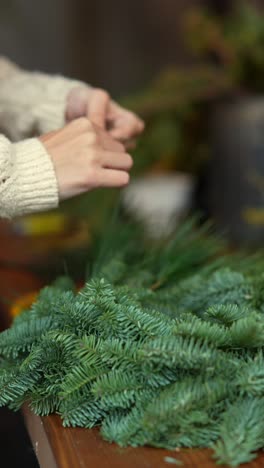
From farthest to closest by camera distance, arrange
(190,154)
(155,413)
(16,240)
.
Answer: (190,154) → (16,240) → (155,413)

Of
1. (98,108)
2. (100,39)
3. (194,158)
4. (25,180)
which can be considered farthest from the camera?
(100,39)

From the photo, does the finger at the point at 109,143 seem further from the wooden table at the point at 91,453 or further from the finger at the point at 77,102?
the wooden table at the point at 91,453

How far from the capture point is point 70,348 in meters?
0.40

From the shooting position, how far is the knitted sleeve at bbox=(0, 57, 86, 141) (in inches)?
24.5

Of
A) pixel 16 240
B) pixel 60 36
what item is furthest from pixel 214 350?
pixel 60 36

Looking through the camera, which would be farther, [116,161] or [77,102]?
[77,102]

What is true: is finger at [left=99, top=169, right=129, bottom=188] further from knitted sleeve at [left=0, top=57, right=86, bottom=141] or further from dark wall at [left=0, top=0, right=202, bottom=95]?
dark wall at [left=0, top=0, right=202, bottom=95]

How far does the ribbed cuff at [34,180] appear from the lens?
48cm

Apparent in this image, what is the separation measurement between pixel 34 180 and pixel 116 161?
0.22 ft

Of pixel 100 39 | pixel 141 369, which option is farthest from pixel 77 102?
pixel 100 39

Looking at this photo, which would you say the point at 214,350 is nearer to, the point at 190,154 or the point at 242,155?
the point at 242,155

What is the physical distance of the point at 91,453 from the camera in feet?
1.21

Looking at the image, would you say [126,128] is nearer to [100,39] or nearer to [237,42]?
[237,42]

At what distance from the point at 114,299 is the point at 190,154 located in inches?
25.8
